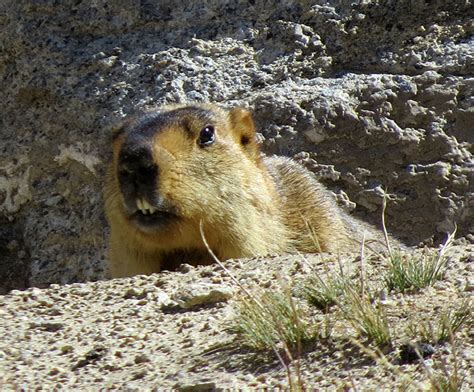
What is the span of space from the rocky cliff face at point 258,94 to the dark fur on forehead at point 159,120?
1.43 metres

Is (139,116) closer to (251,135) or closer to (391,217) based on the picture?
(251,135)

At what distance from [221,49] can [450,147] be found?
71.7 inches

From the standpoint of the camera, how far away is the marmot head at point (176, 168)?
5820 millimetres

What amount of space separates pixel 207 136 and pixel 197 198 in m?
0.51

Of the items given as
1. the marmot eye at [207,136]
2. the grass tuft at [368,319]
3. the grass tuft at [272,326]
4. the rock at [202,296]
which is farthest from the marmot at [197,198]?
the grass tuft at [368,319]

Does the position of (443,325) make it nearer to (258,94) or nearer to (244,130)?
(244,130)

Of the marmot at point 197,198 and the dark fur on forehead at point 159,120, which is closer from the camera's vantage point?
the marmot at point 197,198

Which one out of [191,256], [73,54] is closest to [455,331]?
[191,256]

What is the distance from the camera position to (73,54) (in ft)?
27.2

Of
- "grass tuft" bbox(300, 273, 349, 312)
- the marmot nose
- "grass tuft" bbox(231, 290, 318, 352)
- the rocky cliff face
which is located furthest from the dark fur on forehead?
"grass tuft" bbox(231, 290, 318, 352)

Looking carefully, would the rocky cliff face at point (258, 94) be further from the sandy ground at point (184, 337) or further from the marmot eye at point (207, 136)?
the sandy ground at point (184, 337)

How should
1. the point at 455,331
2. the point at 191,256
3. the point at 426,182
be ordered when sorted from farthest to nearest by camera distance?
the point at 426,182 < the point at 191,256 < the point at 455,331

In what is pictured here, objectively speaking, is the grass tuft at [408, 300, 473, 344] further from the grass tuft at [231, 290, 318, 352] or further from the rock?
the rock

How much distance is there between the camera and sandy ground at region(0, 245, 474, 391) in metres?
3.67
